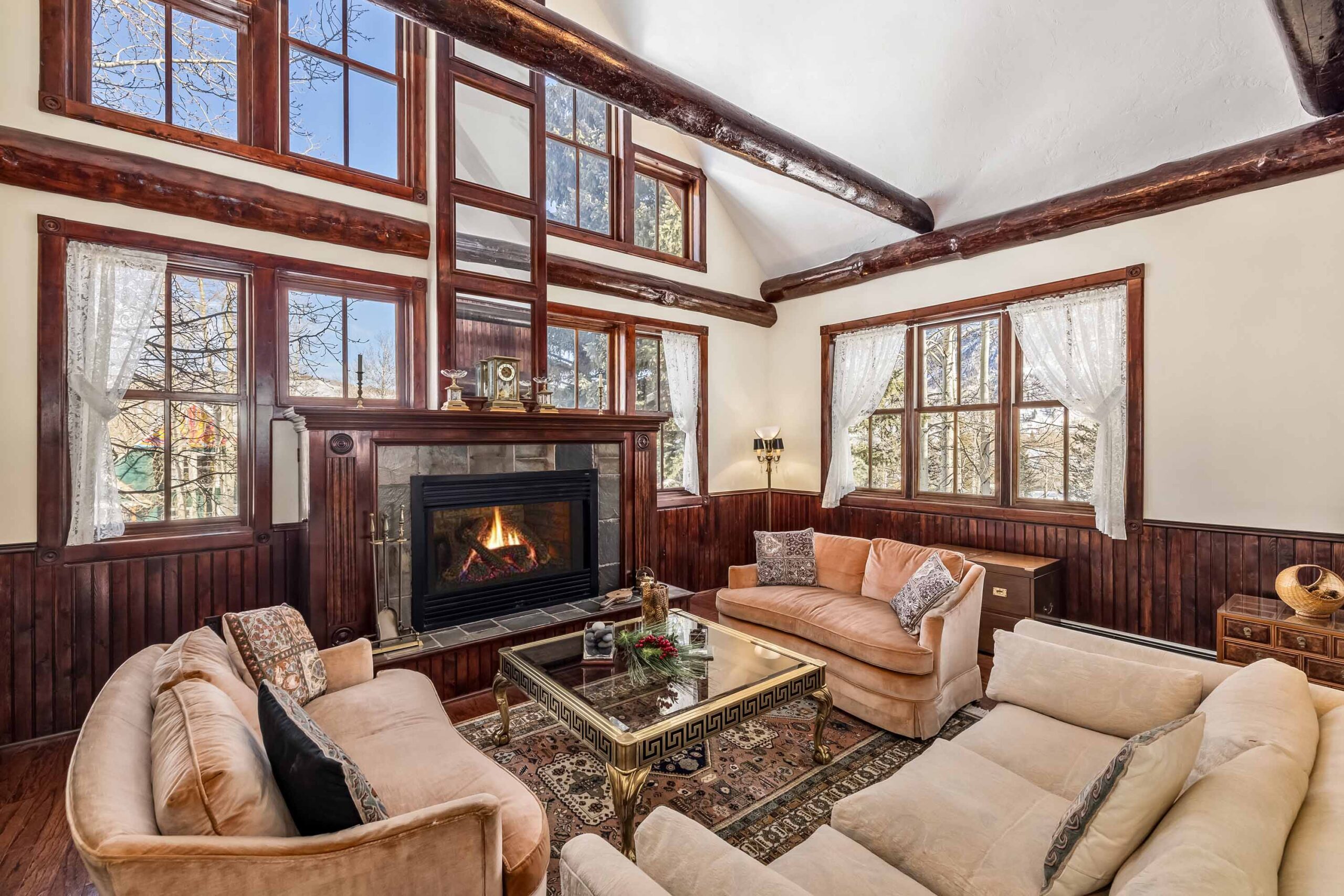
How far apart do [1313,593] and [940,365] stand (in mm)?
2719

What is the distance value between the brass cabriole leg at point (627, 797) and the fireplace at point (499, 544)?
210 centimetres

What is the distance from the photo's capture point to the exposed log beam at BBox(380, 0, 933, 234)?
101 inches

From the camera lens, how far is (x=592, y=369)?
5098 mm

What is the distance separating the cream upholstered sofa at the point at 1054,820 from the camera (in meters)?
1.02

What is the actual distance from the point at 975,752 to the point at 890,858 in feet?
2.05

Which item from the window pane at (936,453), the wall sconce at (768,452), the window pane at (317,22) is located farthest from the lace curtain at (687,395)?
the window pane at (317,22)

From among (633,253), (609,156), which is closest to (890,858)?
(633,253)

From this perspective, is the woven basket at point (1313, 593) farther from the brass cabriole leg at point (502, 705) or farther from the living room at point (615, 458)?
the brass cabriole leg at point (502, 705)

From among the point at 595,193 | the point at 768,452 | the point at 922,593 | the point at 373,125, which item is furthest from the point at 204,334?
the point at 768,452

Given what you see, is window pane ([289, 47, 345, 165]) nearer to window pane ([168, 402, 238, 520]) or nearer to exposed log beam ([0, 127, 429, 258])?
→ exposed log beam ([0, 127, 429, 258])

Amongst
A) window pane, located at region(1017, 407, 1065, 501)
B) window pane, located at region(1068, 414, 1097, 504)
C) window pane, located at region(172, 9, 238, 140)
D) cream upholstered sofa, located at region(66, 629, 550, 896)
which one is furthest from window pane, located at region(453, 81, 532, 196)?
window pane, located at region(1068, 414, 1097, 504)

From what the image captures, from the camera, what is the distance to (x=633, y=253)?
17.2 ft

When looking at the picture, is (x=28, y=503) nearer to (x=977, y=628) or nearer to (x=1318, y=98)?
(x=977, y=628)

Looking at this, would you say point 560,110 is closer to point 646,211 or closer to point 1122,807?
point 646,211
